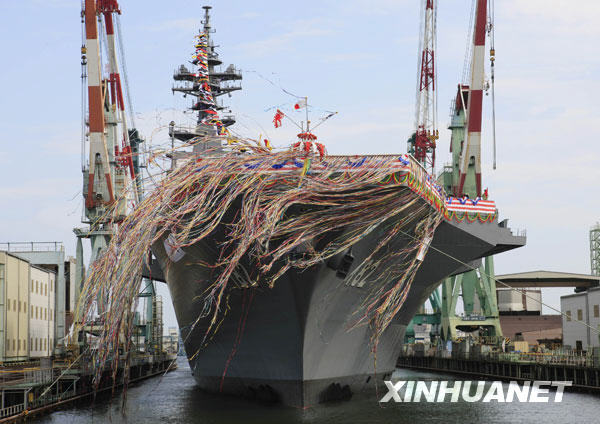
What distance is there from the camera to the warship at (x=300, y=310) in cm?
1706

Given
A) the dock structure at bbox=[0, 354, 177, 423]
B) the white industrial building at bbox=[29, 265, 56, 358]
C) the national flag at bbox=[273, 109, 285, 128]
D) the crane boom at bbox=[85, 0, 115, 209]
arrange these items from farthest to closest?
1. the white industrial building at bbox=[29, 265, 56, 358]
2. the crane boom at bbox=[85, 0, 115, 209]
3. the dock structure at bbox=[0, 354, 177, 423]
4. the national flag at bbox=[273, 109, 285, 128]

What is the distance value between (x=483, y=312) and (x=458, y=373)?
3581mm

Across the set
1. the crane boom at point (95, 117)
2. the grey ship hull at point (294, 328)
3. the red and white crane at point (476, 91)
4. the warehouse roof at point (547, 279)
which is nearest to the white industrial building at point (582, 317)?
the red and white crane at point (476, 91)

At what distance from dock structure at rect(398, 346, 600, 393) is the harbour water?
8.76 ft

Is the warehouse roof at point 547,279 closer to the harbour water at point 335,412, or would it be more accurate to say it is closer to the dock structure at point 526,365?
the dock structure at point 526,365

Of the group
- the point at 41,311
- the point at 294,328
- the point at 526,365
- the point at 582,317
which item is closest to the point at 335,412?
the point at 294,328

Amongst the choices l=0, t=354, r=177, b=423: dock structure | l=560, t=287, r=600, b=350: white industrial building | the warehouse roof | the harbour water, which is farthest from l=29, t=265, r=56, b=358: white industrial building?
the warehouse roof

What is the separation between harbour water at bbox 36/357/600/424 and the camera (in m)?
18.0

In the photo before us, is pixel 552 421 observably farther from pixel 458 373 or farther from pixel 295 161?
pixel 458 373

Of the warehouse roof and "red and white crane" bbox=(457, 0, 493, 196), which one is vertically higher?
"red and white crane" bbox=(457, 0, 493, 196)

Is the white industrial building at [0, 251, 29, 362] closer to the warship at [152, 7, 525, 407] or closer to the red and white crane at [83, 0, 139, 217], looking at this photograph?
the red and white crane at [83, 0, 139, 217]

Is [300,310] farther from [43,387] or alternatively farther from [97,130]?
[97,130]

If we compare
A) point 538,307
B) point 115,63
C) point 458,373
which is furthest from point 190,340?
point 538,307

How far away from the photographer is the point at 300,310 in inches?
679
